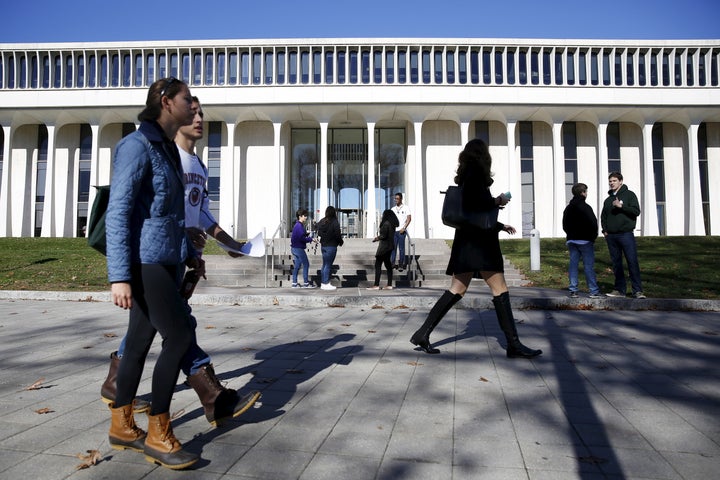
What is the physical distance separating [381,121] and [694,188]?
21.5 m

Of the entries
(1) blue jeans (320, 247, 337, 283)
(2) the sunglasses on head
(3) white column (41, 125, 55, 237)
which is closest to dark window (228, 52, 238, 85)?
(3) white column (41, 125, 55, 237)

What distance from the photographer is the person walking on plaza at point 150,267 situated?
2.22 m

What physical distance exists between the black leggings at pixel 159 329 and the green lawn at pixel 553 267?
9.98 m

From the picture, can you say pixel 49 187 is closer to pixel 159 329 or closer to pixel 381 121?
pixel 381 121

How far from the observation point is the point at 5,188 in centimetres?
3319

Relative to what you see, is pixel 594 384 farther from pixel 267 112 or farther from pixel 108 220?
pixel 267 112

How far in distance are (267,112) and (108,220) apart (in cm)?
3203

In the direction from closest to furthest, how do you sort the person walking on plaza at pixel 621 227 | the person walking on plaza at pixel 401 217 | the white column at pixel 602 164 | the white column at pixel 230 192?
the person walking on plaza at pixel 621 227
the person walking on plaza at pixel 401 217
the white column at pixel 602 164
the white column at pixel 230 192

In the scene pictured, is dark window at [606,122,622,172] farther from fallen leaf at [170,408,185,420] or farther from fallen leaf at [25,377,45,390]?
fallen leaf at [25,377,45,390]

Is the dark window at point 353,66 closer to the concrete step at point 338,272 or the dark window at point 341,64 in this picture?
the dark window at point 341,64

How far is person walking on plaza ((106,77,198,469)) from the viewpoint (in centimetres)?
222

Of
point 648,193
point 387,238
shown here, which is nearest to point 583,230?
point 387,238

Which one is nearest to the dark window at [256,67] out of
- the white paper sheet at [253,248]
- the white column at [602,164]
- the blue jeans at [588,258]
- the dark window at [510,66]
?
the dark window at [510,66]

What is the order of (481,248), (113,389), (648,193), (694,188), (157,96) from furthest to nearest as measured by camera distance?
1. (694,188)
2. (648,193)
3. (481,248)
4. (113,389)
5. (157,96)
